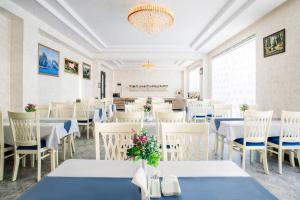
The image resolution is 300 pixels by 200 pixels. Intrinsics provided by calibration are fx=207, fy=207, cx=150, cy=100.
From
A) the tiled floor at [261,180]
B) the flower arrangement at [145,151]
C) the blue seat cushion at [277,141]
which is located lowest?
the tiled floor at [261,180]

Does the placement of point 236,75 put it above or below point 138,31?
below

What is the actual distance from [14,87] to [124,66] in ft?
37.1

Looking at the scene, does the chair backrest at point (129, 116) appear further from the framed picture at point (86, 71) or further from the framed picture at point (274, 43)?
the framed picture at point (86, 71)

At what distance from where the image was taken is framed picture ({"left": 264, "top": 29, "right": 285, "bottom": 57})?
196 inches

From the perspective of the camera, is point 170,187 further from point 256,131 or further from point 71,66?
point 71,66

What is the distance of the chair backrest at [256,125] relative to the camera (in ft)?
11.1

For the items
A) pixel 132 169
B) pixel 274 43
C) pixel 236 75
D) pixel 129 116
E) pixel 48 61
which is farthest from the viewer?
pixel 236 75

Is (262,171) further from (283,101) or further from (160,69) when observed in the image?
(160,69)

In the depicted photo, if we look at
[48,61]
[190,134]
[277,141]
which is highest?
[48,61]

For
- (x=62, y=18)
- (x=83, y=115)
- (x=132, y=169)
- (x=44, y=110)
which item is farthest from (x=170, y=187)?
(x=62, y=18)

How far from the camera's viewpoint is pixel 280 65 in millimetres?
5105

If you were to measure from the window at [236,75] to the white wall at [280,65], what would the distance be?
0.65 metres

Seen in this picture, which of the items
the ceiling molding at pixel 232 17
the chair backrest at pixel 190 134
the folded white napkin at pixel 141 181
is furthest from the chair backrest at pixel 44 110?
the ceiling molding at pixel 232 17

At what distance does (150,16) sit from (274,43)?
3.36 metres
